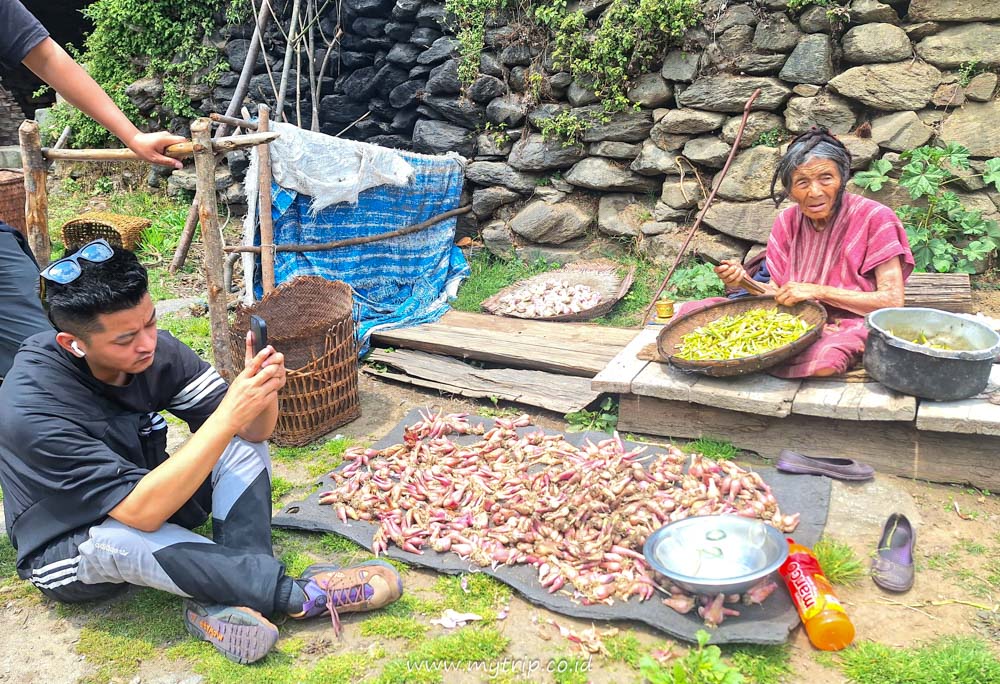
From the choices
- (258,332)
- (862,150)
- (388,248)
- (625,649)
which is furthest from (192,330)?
(862,150)

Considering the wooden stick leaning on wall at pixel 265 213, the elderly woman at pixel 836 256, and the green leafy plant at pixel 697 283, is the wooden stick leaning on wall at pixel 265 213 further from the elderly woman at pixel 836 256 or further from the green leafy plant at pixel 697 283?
the green leafy plant at pixel 697 283

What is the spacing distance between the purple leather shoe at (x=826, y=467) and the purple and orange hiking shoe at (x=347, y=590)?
2018mm

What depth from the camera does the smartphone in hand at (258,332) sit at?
105 inches

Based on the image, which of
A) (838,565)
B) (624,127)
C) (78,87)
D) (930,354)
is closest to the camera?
(838,565)

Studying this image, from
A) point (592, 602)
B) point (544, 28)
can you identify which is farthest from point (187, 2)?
point (592, 602)

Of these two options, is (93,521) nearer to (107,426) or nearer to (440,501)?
(107,426)

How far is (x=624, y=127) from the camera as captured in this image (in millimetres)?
6586

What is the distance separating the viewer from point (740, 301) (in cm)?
435

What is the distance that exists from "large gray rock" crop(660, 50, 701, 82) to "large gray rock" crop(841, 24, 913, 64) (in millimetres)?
1152

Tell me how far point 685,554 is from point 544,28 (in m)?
5.51

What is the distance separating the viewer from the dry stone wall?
17.9 ft

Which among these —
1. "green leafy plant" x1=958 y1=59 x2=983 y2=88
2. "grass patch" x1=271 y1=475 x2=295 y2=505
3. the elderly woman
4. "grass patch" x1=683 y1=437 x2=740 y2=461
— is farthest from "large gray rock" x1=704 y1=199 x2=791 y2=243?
"grass patch" x1=271 y1=475 x2=295 y2=505

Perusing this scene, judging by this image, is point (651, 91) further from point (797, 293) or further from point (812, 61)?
point (797, 293)

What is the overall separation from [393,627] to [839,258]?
3.09 m
